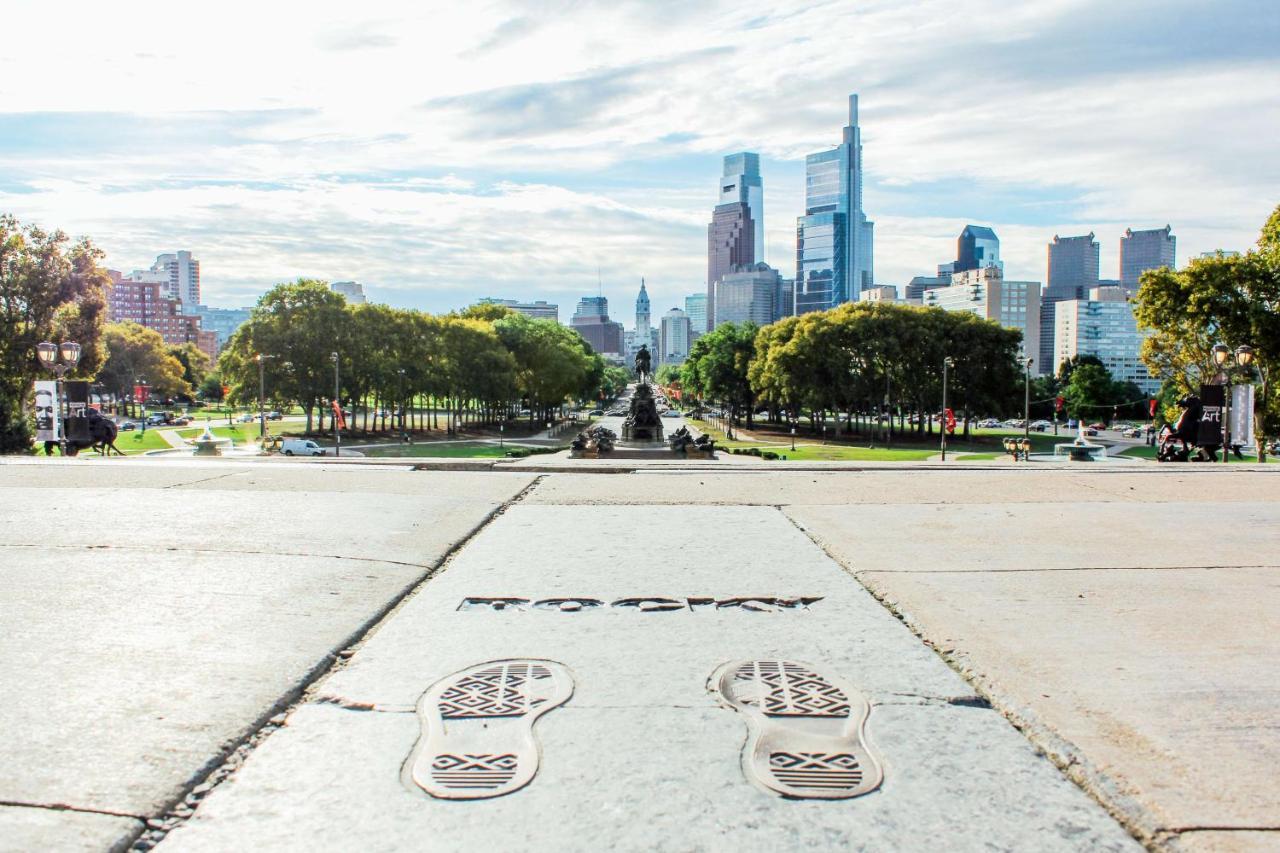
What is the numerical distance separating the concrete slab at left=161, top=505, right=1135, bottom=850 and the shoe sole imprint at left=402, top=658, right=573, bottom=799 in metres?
0.08

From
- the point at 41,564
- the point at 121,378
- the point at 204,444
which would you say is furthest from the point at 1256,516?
the point at 121,378

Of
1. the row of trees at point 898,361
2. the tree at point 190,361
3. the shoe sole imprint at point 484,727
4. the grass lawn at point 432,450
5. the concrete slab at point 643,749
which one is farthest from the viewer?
the tree at point 190,361

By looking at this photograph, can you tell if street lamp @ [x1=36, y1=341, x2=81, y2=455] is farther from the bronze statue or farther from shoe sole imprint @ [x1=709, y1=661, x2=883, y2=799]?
the bronze statue

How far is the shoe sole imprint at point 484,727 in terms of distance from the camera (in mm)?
3490

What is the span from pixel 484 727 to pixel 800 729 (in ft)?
4.43

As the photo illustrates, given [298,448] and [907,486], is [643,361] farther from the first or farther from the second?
[907,486]

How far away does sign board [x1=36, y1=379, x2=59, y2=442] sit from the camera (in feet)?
69.7

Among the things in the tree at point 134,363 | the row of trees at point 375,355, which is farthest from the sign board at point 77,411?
the tree at point 134,363

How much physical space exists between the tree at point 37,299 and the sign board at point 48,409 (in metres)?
20.9

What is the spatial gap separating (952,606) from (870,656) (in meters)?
1.35

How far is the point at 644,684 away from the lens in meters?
4.52

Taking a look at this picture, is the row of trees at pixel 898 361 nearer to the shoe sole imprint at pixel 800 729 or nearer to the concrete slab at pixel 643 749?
the concrete slab at pixel 643 749

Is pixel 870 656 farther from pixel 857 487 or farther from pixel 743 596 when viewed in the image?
pixel 857 487

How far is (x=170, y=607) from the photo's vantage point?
18.8 ft
